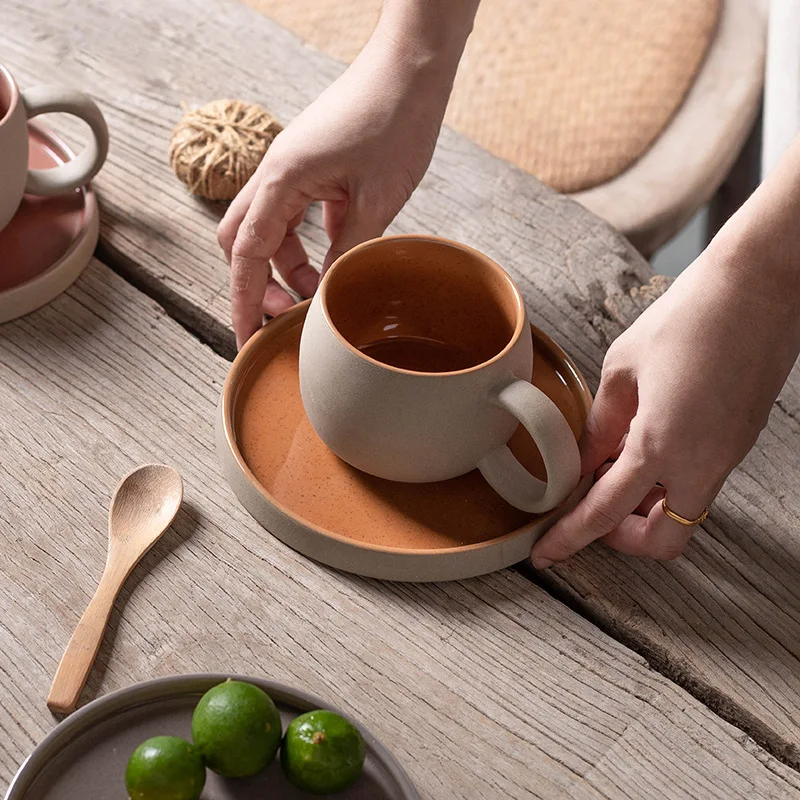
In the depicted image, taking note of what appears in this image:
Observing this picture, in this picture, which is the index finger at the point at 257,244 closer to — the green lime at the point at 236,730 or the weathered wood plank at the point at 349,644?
the weathered wood plank at the point at 349,644

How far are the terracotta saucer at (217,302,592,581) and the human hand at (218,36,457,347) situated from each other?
9 cm

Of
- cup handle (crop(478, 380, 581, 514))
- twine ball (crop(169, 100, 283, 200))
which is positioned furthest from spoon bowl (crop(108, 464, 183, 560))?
twine ball (crop(169, 100, 283, 200))

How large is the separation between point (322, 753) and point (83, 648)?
0.67 feet

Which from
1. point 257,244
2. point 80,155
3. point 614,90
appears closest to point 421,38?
→ point 257,244

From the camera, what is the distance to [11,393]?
2.85ft

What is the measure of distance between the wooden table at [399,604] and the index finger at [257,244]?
0.21 ft

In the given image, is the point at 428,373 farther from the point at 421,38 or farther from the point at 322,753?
the point at 421,38

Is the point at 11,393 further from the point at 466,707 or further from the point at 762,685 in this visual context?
the point at 762,685

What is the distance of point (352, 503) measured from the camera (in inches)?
31.0

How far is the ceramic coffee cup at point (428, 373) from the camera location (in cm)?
71

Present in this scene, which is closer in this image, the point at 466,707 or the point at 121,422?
the point at 466,707

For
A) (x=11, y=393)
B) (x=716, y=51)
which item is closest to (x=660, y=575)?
(x=11, y=393)

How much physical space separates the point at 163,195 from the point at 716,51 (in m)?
1.06

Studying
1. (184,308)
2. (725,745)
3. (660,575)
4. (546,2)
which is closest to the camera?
(725,745)
